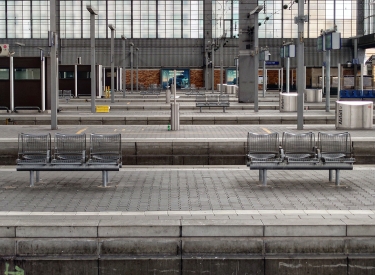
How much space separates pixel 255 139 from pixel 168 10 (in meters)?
81.4

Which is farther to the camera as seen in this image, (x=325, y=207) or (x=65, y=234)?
(x=325, y=207)

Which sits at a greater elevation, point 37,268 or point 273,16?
point 273,16

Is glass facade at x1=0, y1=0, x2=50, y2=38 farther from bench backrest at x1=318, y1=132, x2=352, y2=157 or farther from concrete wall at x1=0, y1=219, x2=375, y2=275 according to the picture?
concrete wall at x1=0, y1=219, x2=375, y2=275

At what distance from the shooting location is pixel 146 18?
3735 inches

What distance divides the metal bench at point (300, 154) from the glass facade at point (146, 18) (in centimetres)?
7724

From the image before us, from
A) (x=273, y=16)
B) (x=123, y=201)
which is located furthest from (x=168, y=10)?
(x=123, y=201)

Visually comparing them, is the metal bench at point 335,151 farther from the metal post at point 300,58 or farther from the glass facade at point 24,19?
Answer: the glass facade at point 24,19

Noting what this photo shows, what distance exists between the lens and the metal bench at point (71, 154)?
45.3 feet

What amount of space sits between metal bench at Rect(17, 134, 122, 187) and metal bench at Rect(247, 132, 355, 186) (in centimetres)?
257

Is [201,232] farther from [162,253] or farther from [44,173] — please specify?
[44,173]

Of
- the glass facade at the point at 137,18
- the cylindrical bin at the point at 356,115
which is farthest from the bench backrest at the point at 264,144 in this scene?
the glass facade at the point at 137,18

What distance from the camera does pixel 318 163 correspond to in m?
14.0

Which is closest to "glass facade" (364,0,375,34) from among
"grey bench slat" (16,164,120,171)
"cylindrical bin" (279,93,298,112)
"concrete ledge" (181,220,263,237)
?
"cylindrical bin" (279,93,298,112)

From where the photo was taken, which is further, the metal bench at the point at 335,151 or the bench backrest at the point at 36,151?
the bench backrest at the point at 36,151
